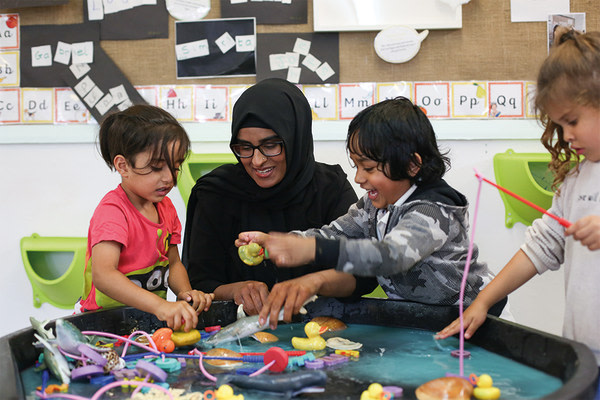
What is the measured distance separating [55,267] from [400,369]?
1.75 metres

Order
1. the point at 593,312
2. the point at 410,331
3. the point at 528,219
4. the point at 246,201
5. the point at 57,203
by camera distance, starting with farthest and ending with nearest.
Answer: the point at 57,203
the point at 528,219
the point at 246,201
the point at 410,331
the point at 593,312

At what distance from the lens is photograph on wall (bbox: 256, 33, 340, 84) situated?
223 centimetres

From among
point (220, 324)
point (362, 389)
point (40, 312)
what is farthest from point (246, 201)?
point (40, 312)

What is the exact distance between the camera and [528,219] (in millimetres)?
2180

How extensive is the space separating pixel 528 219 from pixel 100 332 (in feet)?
5.11

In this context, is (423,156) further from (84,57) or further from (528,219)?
(84,57)

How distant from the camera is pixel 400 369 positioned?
1.01 meters

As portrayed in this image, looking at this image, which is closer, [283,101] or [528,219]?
[283,101]

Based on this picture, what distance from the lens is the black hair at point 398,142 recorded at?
1363 mm

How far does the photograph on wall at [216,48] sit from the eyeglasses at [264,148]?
0.71 meters

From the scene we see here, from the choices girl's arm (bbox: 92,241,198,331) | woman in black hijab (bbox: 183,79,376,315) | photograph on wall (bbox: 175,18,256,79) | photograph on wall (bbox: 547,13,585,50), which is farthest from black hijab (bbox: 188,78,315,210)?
photograph on wall (bbox: 547,13,585,50)

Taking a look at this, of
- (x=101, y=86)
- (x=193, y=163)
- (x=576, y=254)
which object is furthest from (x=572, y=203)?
(x=101, y=86)

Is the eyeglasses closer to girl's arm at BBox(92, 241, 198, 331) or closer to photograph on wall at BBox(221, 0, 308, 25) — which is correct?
girl's arm at BBox(92, 241, 198, 331)

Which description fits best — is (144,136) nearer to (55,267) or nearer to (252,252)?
(252,252)
